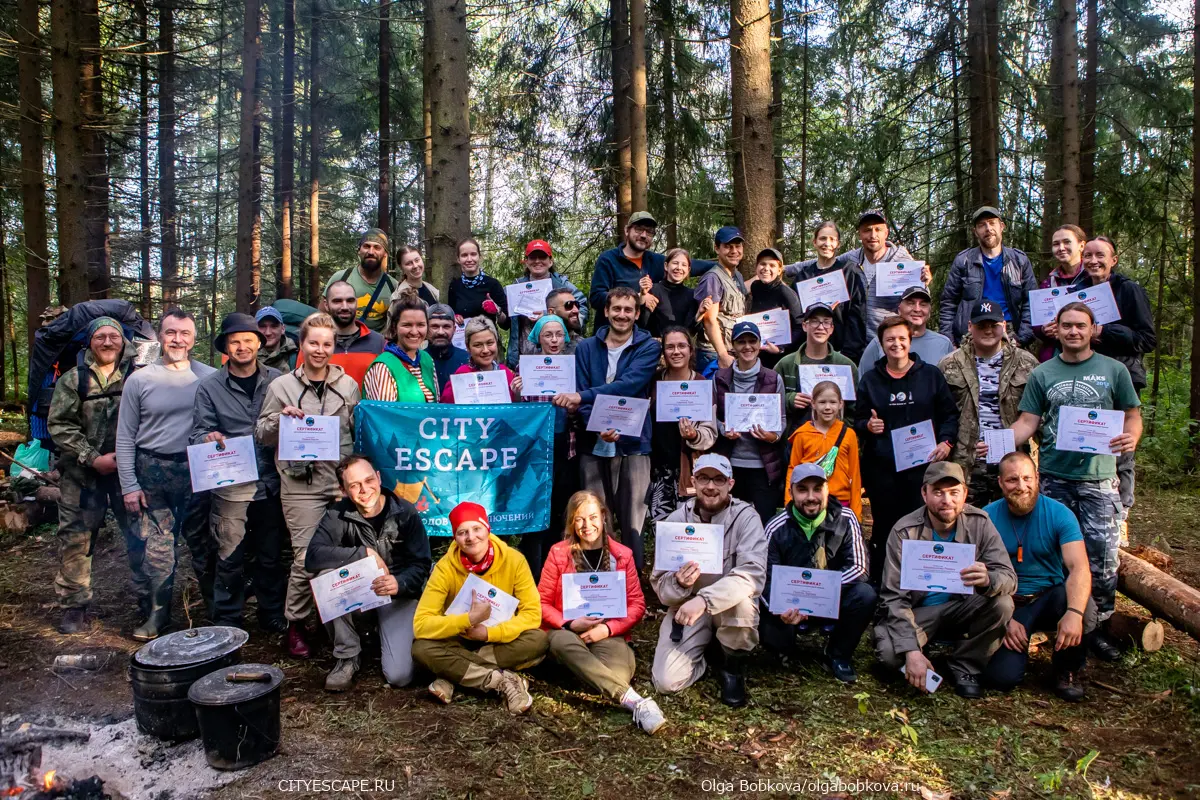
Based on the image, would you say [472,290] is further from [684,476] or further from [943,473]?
[943,473]

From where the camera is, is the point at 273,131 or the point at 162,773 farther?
the point at 273,131

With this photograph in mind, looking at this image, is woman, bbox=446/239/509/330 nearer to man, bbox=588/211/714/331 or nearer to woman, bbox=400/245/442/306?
woman, bbox=400/245/442/306

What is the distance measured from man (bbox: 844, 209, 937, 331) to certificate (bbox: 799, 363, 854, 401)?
1031 mm

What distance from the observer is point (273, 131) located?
2292 cm

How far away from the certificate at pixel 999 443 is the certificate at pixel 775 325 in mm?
1879

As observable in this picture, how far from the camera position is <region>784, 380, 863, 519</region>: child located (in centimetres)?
561

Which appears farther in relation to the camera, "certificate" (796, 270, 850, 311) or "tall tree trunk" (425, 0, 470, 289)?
"tall tree trunk" (425, 0, 470, 289)

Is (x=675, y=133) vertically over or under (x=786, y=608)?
over

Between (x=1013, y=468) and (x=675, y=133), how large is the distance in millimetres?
10286

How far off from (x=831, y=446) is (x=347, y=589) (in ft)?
11.5

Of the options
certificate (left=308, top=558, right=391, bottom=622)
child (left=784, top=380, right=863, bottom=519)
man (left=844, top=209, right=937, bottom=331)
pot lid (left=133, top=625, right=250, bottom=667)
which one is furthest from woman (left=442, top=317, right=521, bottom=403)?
man (left=844, top=209, right=937, bottom=331)

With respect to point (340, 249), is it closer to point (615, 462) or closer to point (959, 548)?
point (615, 462)

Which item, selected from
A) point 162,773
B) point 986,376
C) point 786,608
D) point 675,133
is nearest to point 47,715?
point 162,773

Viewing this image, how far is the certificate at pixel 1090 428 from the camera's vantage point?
16.7 ft
